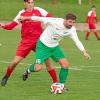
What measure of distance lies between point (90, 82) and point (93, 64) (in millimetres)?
4361

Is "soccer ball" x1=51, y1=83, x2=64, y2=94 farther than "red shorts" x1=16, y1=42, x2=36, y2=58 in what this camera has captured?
No

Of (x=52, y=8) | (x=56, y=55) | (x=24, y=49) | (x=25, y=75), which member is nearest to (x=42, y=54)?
(x=56, y=55)

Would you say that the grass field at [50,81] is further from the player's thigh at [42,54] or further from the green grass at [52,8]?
the green grass at [52,8]

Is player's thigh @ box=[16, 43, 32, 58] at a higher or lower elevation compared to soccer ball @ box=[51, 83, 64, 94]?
higher

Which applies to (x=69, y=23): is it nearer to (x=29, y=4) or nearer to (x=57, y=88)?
(x=57, y=88)

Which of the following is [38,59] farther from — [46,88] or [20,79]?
[20,79]

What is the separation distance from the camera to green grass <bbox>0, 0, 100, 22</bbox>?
48.2m

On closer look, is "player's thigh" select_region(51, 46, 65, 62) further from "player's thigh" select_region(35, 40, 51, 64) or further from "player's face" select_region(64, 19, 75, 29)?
"player's face" select_region(64, 19, 75, 29)

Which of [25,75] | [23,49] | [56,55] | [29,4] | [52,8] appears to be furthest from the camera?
[52,8]

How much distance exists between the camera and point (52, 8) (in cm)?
5097

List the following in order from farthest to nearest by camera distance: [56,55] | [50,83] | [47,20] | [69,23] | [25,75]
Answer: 1. [25,75]
2. [50,83]
3. [56,55]
4. [47,20]
5. [69,23]

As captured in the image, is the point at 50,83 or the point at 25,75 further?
the point at 25,75

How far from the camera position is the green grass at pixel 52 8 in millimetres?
48250

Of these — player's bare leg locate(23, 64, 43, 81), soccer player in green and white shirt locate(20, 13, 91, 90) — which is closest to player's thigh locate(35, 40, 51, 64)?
soccer player in green and white shirt locate(20, 13, 91, 90)
